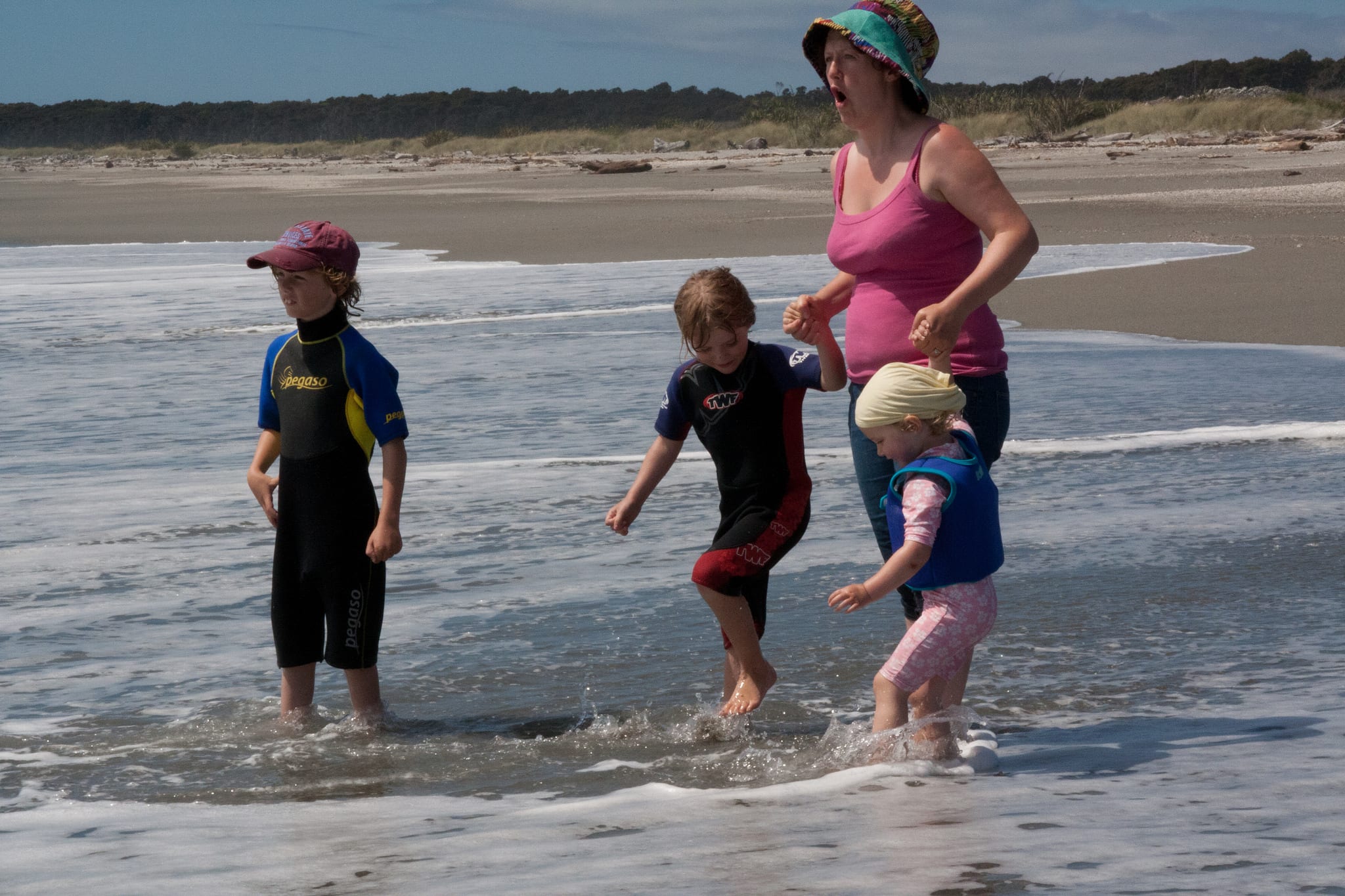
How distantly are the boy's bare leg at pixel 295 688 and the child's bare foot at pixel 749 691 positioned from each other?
1028mm

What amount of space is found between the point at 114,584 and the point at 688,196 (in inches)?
878

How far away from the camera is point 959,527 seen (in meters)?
3.25

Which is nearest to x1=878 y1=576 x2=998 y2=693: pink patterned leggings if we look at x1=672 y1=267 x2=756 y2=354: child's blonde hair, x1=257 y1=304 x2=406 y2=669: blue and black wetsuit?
x1=672 y1=267 x2=756 y2=354: child's blonde hair

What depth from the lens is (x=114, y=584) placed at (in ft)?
16.3

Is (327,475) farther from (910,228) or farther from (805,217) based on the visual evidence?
(805,217)

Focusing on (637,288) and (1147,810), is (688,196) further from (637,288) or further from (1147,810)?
(1147,810)

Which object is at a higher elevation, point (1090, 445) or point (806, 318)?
point (806, 318)

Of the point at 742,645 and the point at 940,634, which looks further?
the point at 742,645

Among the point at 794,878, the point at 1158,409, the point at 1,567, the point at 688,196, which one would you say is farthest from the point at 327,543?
the point at 688,196

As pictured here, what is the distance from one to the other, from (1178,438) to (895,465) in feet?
12.3

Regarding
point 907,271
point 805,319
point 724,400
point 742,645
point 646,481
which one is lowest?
point 742,645

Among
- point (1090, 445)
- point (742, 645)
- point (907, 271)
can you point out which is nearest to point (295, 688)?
point (742, 645)

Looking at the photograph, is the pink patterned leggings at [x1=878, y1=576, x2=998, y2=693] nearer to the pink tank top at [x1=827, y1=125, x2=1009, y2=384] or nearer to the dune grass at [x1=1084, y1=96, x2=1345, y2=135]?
the pink tank top at [x1=827, y1=125, x2=1009, y2=384]

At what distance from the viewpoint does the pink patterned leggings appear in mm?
3273
